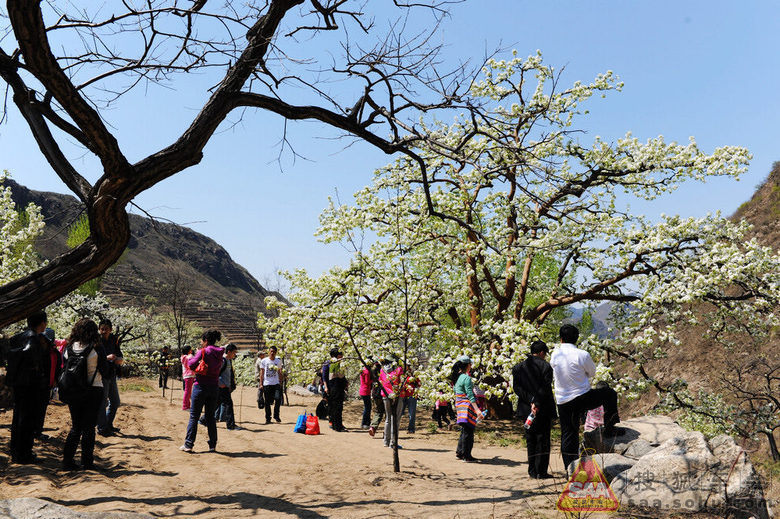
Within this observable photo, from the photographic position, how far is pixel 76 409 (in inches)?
257

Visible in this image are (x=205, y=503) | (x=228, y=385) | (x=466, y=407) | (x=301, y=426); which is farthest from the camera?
(x=301, y=426)

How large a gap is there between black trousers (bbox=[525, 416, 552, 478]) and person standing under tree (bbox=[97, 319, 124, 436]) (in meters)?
6.39

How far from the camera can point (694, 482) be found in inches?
180

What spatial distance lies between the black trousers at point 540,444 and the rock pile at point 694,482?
4.59 ft

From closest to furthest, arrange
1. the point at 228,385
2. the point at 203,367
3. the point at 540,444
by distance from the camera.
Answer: the point at 540,444, the point at 203,367, the point at 228,385

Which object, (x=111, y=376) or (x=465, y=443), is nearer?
(x=111, y=376)

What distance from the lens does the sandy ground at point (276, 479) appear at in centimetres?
551

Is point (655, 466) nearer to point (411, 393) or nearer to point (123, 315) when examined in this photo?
point (411, 393)

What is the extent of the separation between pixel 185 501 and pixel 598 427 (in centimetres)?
509

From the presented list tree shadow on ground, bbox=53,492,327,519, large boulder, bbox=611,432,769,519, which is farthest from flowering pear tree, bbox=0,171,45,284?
large boulder, bbox=611,432,769,519

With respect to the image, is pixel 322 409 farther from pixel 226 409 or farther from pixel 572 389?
pixel 572 389

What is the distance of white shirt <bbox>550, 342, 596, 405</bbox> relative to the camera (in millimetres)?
6027

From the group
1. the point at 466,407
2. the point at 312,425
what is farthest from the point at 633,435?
the point at 312,425

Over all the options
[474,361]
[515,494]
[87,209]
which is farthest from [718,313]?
[87,209]
